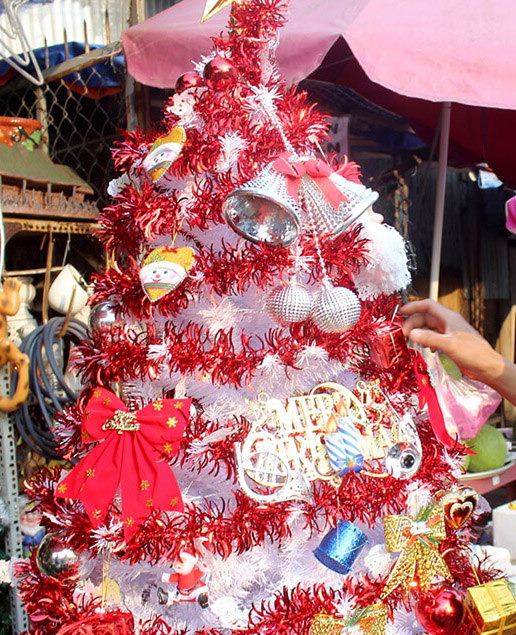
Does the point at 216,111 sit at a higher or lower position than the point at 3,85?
higher

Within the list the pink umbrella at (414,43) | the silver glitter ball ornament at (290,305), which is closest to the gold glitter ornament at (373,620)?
the silver glitter ball ornament at (290,305)

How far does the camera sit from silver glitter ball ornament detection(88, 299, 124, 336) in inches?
45.6

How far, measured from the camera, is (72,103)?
9.97 feet

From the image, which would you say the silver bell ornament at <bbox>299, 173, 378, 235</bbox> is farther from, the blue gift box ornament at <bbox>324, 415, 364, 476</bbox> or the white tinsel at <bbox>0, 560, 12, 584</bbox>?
the white tinsel at <bbox>0, 560, 12, 584</bbox>

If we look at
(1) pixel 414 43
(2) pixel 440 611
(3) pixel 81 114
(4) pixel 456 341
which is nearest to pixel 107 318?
(4) pixel 456 341

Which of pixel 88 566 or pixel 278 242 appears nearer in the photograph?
pixel 278 242

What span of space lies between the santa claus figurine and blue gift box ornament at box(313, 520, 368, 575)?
0.22 meters

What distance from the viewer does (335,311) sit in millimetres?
992

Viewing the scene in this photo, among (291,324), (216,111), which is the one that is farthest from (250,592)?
(216,111)

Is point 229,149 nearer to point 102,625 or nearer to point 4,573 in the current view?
point 102,625

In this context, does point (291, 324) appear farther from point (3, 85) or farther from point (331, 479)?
point (3, 85)

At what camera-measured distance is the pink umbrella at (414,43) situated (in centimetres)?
183

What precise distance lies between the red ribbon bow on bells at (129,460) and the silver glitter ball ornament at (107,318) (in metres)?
0.16

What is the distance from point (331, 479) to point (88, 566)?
20.2 inches
